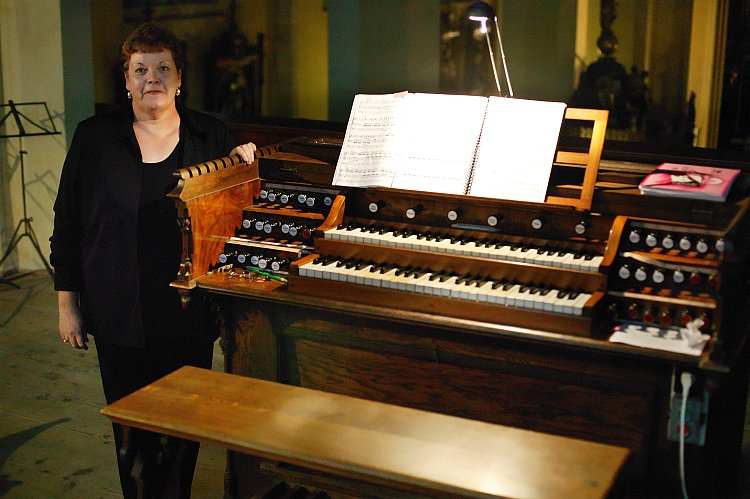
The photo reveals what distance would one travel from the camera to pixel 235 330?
3670mm

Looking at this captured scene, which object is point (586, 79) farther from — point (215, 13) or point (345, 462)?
point (345, 462)

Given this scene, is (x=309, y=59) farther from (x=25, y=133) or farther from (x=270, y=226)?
(x=270, y=226)

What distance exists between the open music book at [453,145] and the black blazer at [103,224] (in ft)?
2.30

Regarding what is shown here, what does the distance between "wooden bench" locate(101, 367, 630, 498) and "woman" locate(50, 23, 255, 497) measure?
474mm

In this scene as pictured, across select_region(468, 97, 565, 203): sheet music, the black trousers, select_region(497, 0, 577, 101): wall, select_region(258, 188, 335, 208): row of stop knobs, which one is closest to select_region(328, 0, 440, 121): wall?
select_region(497, 0, 577, 101): wall

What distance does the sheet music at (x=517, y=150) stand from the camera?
3.26 metres

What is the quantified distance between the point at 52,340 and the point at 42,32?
2507 mm

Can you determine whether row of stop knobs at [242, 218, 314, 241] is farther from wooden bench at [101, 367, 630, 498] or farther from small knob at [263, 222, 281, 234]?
wooden bench at [101, 367, 630, 498]

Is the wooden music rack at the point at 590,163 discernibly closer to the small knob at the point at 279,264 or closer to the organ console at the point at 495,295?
the organ console at the point at 495,295

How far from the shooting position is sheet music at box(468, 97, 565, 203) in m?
3.26

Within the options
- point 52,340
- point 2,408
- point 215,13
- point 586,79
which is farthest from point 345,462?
point 215,13

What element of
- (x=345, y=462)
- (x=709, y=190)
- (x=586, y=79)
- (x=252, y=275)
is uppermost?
(x=586, y=79)

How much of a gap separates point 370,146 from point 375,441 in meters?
1.32

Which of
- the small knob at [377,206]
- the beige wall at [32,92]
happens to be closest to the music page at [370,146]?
the small knob at [377,206]
